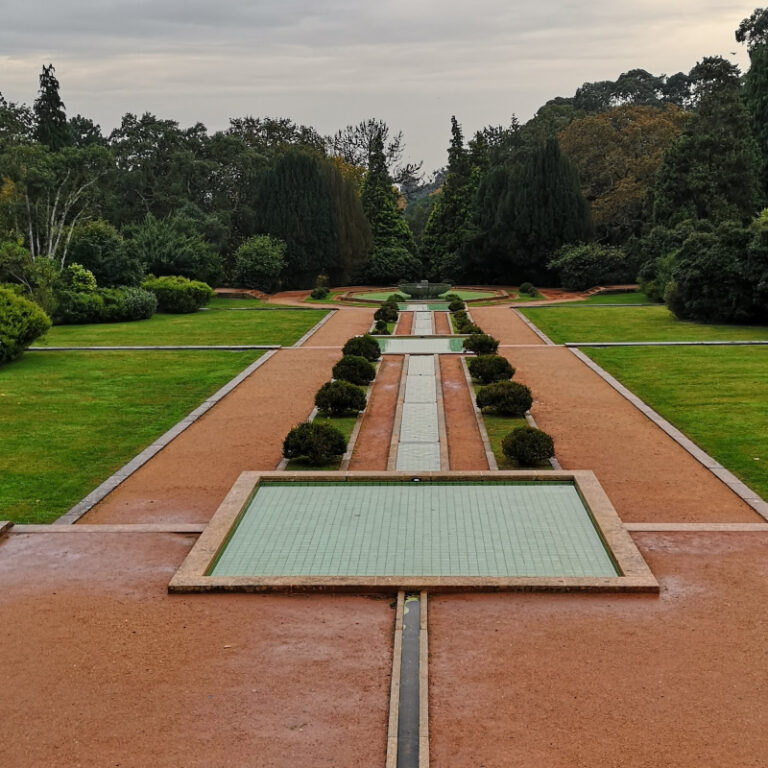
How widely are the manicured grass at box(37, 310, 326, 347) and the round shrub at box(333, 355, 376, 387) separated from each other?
847 centimetres

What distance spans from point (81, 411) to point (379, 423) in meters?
5.92

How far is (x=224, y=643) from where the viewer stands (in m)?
7.23

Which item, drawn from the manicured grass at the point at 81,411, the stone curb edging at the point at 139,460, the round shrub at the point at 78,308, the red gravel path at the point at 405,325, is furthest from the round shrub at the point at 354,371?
the round shrub at the point at 78,308

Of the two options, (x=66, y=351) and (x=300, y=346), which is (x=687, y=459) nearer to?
(x=300, y=346)

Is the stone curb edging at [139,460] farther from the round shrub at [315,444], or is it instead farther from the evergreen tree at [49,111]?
the evergreen tree at [49,111]

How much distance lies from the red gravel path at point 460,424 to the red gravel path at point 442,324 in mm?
7733

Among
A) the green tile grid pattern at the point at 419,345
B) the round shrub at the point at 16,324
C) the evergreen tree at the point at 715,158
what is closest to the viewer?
the round shrub at the point at 16,324

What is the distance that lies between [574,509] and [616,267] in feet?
125

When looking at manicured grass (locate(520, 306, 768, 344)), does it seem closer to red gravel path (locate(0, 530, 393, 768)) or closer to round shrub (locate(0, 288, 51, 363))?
round shrub (locate(0, 288, 51, 363))

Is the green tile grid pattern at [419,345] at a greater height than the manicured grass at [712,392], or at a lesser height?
greater

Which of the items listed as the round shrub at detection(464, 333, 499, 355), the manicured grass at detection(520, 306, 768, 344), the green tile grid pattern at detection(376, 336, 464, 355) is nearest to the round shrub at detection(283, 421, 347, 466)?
the round shrub at detection(464, 333, 499, 355)

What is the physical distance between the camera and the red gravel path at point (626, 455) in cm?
1059

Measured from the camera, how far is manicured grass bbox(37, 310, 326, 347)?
27359 mm

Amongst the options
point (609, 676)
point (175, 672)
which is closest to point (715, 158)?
point (609, 676)
